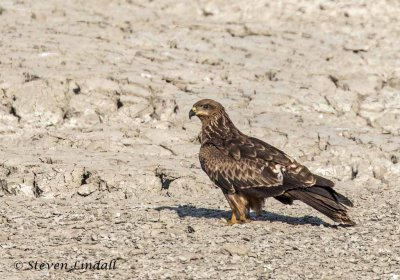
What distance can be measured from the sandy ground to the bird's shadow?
43mm

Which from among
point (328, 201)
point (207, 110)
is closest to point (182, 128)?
point (207, 110)

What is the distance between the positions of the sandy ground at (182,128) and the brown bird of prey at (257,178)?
0.31m

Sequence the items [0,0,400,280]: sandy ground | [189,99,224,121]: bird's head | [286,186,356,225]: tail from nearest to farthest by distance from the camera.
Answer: [0,0,400,280]: sandy ground → [286,186,356,225]: tail → [189,99,224,121]: bird's head

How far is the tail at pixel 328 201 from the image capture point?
10539mm

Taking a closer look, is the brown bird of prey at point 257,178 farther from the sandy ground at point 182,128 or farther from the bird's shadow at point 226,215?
the bird's shadow at point 226,215

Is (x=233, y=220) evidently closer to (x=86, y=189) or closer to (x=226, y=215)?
(x=226, y=215)

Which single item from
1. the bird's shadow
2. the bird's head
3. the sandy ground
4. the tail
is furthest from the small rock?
the tail

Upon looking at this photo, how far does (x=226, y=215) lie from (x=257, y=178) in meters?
1.16

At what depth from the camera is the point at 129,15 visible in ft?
65.1

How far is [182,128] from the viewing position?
15.1m

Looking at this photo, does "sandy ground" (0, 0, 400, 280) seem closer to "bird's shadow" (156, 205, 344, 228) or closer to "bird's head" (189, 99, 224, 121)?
"bird's shadow" (156, 205, 344, 228)

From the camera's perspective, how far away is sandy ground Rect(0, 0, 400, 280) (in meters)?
9.86

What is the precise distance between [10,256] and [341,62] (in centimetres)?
1034

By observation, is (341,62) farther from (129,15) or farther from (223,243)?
(223,243)
